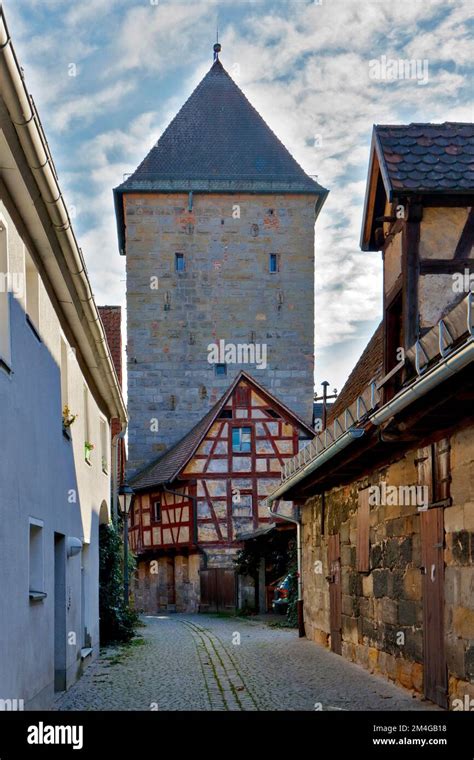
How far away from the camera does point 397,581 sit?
10.7 metres

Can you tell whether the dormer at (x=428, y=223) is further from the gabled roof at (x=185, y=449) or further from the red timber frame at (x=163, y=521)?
the red timber frame at (x=163, y=521)

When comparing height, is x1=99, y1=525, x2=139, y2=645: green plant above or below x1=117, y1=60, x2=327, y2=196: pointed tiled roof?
below

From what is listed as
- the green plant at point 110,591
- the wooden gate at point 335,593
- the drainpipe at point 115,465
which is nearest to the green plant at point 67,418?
the wooden gate at point 335,593

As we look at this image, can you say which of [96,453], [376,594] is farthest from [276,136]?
[376,594]

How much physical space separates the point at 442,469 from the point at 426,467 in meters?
0.52

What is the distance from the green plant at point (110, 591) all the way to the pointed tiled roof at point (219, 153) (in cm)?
2432

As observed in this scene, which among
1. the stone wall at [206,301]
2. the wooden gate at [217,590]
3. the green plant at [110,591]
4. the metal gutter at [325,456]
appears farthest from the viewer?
the stone wall at [206,301]

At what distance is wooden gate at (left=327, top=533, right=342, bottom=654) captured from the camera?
14344 millimetres

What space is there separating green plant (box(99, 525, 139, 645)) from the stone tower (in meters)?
21.2

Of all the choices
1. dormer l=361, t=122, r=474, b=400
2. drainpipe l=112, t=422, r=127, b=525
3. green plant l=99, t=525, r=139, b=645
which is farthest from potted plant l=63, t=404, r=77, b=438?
drainpipe l=112, t=422, r=127, b=525

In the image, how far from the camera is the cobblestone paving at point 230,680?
980 centimetres

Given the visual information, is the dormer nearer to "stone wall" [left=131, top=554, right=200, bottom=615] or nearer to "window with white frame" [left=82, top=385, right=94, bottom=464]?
"window with white frame" [left=82, top=385, right=94, bottom=464]

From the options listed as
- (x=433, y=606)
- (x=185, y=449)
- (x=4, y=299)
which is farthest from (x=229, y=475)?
(x=4, y=299)
